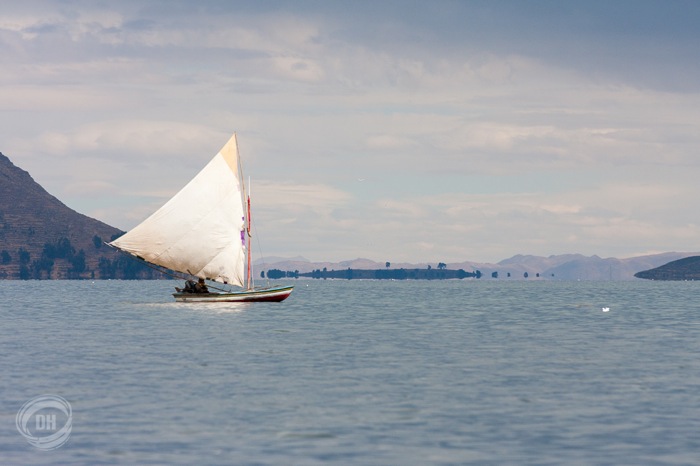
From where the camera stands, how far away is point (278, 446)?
29062 millimetres

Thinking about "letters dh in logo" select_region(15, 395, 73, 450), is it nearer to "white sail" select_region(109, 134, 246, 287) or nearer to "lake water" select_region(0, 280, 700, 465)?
"lake water" select_region(0, 280, 700, 465)

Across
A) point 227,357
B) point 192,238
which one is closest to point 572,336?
point 227,357

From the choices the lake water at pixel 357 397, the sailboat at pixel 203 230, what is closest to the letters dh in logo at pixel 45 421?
the lake water at pixel 357 397

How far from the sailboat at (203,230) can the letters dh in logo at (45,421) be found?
68.8 meters

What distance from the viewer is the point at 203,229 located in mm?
107500

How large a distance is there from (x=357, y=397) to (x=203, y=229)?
7073 centimetres

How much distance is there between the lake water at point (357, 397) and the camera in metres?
28.5

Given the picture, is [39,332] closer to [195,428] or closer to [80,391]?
[80,391]

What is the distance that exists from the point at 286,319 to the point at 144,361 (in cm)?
4638

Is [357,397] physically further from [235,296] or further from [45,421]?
[235,296]

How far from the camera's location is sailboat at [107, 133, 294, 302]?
10688 cm

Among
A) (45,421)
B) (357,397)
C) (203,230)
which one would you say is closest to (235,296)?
(203,230)

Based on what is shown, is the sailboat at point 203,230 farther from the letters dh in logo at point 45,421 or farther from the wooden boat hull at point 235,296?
the letters dh in logo at point 45,421

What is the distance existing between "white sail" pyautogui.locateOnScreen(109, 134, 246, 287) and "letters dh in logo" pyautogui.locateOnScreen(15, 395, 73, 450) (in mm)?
68847
